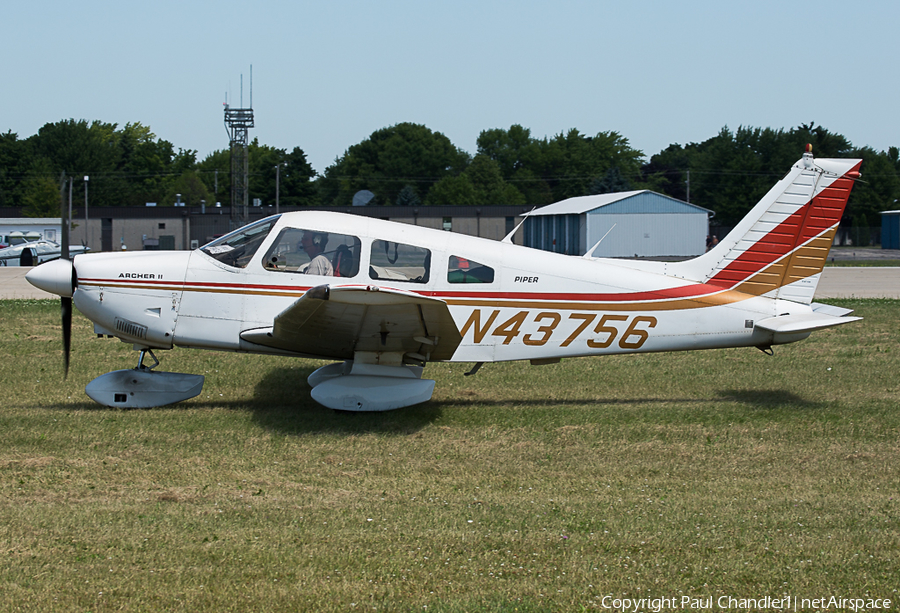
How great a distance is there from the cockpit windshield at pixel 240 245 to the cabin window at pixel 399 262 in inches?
46.6

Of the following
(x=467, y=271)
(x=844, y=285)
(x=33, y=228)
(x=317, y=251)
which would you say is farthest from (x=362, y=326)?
(x=33, y=228)

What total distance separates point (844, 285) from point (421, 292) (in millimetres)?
19609

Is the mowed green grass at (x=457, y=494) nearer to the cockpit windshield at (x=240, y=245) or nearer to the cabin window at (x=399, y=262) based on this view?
the cabin window at (x=399, y=262)

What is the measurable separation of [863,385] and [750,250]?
8.17 ft

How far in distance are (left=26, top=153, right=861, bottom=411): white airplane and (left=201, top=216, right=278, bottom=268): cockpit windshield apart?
0.01 m

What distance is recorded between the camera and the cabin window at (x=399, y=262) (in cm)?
800

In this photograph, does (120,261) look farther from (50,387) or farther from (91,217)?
(91,217)

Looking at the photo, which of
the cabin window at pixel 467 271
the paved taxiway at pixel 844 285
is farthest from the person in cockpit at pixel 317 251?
the paved taxiway at pixel 844 285

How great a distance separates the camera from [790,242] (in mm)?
8570

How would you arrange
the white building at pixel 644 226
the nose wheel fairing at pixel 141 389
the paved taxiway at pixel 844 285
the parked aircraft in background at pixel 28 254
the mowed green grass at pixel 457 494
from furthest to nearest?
the white building at pixel 644 226, the parked aircraft in background at pixel 28 254, the paved taxiway at pixel 844 285, the nose wheel fairing at pixel 141 389, the mowed green grass at pixel 457 494

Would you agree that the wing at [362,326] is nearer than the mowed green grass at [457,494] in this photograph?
No

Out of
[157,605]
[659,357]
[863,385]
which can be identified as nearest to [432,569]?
[157,605]

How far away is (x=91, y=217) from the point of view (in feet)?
185

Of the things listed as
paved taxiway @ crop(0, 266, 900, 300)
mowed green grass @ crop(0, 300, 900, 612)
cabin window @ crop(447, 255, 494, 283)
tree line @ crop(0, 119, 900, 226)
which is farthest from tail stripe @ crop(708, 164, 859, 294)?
tree line @ crop(0, 119, 900, 226)
